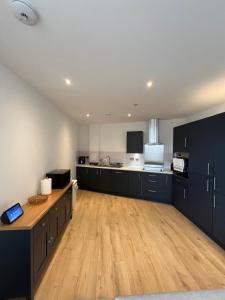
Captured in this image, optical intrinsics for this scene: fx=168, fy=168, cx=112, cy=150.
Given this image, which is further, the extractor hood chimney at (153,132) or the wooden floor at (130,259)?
the extractor hood chimney at (153,132)

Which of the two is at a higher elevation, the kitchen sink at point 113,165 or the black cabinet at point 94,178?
the kitchen sink at point 113,165

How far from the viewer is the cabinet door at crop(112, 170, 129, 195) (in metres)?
5.24

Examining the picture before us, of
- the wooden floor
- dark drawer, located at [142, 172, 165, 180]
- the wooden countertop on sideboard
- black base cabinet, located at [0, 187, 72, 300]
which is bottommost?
the wooden floor

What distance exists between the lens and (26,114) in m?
2.49

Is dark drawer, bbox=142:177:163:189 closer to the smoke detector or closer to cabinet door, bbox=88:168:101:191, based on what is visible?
cabinet door, bbox=88:168:101:191

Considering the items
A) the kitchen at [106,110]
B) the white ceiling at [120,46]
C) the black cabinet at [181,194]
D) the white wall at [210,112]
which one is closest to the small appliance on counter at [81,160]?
the kitchen at [106,110]

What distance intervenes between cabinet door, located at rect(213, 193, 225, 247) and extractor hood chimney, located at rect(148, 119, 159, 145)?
2725mm

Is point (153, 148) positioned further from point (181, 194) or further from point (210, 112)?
point (210, 112)

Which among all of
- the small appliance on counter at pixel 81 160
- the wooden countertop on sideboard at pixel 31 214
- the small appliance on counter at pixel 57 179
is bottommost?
the wooden countertop on sideboard at pixel 31 214

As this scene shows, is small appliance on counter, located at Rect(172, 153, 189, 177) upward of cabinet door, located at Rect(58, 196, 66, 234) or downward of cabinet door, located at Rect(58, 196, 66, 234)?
upward

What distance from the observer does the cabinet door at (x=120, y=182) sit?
524cm

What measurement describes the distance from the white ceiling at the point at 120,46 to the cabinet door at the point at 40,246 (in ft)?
6.03

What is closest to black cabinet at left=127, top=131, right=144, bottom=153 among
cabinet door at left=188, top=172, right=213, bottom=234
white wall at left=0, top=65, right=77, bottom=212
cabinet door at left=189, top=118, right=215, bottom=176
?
cabinet door at left=189, top=118, right=215, bottom=176

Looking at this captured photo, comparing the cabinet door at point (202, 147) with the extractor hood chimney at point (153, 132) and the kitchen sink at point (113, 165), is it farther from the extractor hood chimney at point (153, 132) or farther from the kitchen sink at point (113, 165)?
the kitchen sink at point (113, 165)
